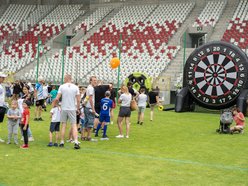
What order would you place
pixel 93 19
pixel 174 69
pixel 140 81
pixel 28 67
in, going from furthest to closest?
1. pixel 93 19
2. pixel 28 67
3. pixel 174 69
4. pixel 140 81

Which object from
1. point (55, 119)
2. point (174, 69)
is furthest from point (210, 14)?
point (55, 119)

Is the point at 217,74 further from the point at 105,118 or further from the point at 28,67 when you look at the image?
the point at 28,67

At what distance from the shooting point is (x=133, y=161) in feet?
24.8

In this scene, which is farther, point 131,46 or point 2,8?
point 2,8

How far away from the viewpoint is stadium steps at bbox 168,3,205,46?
29553 mm

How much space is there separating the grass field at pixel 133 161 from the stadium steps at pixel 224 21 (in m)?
18.4

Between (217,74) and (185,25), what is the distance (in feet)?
45.1

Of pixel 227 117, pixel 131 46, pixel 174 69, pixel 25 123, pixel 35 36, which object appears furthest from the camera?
pixel 35 36

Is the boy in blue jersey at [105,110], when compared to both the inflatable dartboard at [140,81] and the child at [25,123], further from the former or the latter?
the inflatable dartboard at [140,81]

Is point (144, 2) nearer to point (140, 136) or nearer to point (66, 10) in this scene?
point (66, 10)

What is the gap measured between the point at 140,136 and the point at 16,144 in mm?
3470

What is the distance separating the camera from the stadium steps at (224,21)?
28.8 m

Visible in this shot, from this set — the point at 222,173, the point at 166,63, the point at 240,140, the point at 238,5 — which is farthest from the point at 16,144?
the point at 238,5

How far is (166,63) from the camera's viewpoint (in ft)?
88.7
